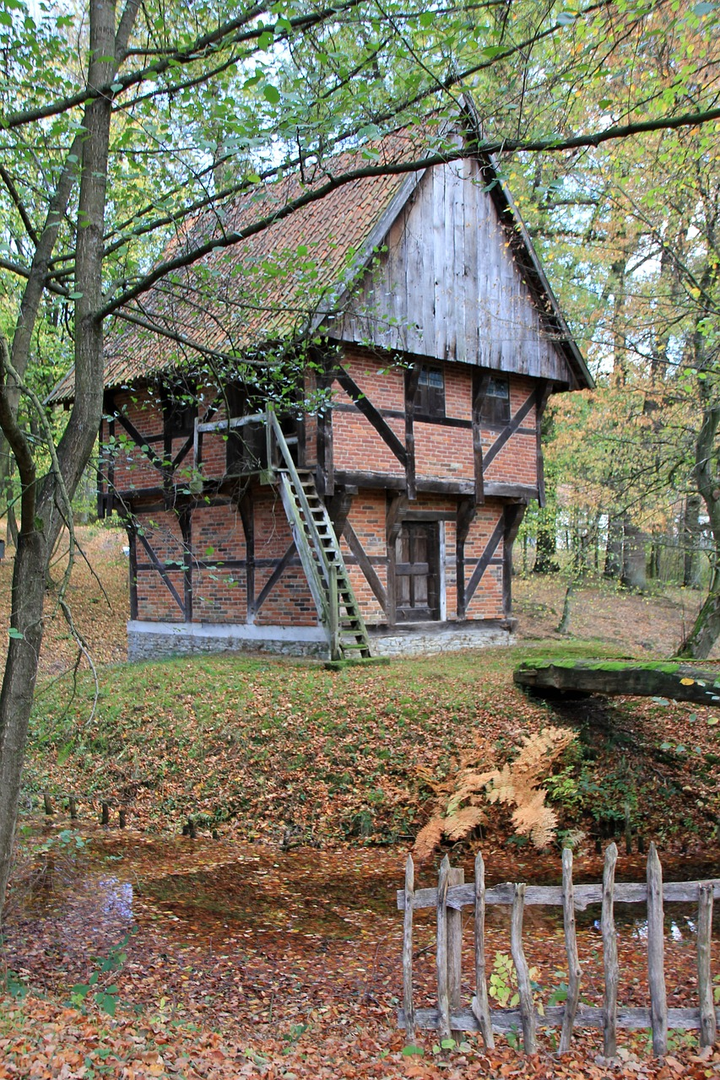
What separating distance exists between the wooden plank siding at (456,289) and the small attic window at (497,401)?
1.84 feet

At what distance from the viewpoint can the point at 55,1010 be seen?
17.5 ft

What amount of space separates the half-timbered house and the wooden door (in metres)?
0.04

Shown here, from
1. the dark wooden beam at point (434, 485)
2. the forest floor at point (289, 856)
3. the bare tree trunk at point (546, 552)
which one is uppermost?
the dark wooden beam at point (434, 485)

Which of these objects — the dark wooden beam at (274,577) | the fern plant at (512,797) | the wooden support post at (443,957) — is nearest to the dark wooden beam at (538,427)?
the dark wooden beam at (274,577)

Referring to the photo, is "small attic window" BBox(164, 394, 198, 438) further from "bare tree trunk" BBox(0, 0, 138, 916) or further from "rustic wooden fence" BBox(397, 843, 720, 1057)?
"rustic wooden fence" BBox(397, 843, 720, 1057)

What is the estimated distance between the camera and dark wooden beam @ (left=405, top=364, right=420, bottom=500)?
49.9 feet

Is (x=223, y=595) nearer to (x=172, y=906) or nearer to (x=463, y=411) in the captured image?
(x=463, y=411)

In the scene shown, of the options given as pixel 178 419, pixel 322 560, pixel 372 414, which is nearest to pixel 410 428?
pixel 372 414

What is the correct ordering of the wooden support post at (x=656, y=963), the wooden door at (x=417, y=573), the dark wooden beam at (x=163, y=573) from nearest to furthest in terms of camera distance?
the wooden support post at (x=656, y=963) < the wooden door at (x=417, y=573) < the dark wooden beam at (x=163, y=573)

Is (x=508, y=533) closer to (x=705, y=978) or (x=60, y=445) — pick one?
(x=60, y=445)

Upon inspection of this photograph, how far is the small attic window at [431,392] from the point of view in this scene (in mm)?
15812

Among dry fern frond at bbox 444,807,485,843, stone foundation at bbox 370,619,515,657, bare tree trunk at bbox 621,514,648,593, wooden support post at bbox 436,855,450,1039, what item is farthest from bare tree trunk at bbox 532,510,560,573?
wooden support post at bbox 436,855,450,1039

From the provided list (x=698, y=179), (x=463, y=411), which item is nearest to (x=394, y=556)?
(x=463, y=411)

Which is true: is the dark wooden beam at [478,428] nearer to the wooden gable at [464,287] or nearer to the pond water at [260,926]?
the wooden gable at [464,287]
